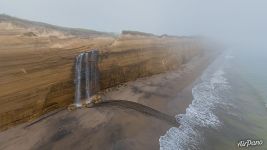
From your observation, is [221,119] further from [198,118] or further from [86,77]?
[86,77]

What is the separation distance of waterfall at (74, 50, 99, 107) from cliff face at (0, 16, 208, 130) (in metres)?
0.50

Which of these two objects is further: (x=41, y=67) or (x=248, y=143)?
(x=41, y=67)

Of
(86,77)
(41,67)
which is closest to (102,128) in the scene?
(41,67)

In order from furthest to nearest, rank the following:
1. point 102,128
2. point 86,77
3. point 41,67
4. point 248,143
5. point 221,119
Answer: point 86,77 < point 221,119 < point 41,67 < point 102,128 < point 248,143

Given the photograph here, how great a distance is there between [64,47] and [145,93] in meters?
8.32

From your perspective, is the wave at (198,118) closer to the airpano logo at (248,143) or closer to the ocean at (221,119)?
the ocean at (221,119)

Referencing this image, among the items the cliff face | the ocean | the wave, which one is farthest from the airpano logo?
the cliff face

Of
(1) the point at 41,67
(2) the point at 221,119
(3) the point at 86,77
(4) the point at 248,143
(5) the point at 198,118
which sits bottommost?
(4) the point at 248,143

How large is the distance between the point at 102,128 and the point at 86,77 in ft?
19.6

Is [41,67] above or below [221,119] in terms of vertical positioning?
above

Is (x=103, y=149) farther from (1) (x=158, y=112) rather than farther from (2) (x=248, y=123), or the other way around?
(2) (x=248, y=123)

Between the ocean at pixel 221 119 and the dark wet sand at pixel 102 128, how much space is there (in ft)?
3.27

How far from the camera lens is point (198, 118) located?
1694cm

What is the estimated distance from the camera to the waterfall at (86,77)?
18.4 metres
